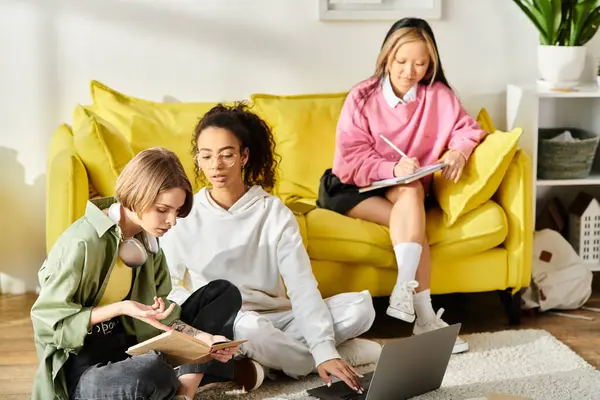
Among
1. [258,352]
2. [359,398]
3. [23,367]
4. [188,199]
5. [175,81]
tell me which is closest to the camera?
[188,199]

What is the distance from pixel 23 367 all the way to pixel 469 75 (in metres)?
2.05

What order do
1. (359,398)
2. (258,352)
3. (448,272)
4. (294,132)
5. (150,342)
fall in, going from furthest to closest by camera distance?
(294,132)
(448,272)
(258,352)
(359,398)
(150,342)

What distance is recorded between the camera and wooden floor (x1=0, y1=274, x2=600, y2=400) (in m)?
2.69

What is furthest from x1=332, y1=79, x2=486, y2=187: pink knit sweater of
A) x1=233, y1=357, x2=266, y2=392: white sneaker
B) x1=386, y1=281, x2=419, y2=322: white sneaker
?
x1=233, y1=357, x2=266, y2=392: white sneaker

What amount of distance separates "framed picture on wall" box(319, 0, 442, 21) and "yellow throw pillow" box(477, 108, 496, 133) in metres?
0.43

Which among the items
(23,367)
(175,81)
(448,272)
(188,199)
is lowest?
(23,367)

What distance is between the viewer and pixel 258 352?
98.2 inches

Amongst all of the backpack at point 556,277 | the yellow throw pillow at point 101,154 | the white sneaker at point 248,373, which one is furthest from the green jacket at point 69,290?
the backpack at point 556,277

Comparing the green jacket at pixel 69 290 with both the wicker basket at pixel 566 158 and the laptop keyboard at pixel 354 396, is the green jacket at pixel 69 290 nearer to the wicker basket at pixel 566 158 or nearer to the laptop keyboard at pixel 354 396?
the laptop keyboard at pixel 354 396

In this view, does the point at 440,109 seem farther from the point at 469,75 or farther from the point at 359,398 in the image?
the point at 359,398

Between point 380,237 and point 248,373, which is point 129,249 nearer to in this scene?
point 248,373

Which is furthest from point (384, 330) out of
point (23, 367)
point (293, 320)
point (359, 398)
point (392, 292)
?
point (23, 367)

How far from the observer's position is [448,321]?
3.14 m

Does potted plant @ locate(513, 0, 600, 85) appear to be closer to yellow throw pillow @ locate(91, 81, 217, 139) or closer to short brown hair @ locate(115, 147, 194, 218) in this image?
yellow throw pillow @ locate(91, 81, 217, 139)
